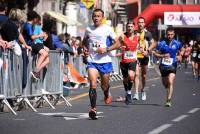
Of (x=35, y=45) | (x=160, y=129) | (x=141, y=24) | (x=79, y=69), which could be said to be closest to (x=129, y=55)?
(x=141, y=24)

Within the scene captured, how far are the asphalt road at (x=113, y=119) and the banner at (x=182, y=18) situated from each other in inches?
1537

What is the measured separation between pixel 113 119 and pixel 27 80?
2770 mm

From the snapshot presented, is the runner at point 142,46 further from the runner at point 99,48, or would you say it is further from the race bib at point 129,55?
the runner at point 99,48

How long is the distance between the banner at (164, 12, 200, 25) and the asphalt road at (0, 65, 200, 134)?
3905 cm

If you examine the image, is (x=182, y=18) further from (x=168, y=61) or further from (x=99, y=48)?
(x=99, y=48)

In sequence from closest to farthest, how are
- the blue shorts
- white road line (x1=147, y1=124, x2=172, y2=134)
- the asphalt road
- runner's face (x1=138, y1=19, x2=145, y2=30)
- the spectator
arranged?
white road line (x1=147, y1=124, x2=172, y2=134), the asphalt road, the blue shorts, the spectator, runner's face (x1=138, y1=19, x2=145, y2=30)

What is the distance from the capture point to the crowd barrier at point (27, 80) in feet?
47.8

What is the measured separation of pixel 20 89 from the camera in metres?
15.2

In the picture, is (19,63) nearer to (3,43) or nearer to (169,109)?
(3,43)

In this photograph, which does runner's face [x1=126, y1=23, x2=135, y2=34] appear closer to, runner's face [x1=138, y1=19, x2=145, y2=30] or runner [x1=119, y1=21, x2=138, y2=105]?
runner [x1=119, y1=21, x2=138, y2=105]

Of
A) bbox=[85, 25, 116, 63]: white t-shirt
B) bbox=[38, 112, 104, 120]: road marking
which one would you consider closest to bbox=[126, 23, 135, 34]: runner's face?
bbox=[38, 112, 104, 120]: road marking

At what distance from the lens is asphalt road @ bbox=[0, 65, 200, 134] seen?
458 inches

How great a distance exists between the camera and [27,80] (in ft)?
51.4

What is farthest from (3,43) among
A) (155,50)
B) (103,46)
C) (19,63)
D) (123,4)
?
(123,4)
